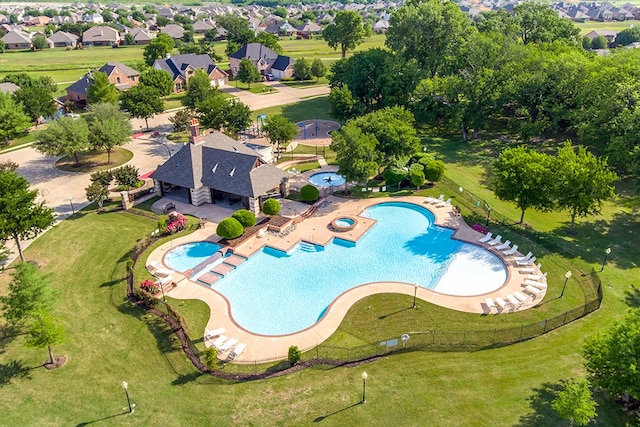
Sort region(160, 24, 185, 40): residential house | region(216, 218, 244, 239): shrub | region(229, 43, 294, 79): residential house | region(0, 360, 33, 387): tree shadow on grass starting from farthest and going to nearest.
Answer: region(160, 24, 185, 40): residential house < region(229, 43, 294, 79): residential house < region(216, 218, 244, 239): shrub < region(0, 360, 33, 387): tree shadow on grass

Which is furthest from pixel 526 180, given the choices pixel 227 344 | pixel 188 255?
pixel 188 255

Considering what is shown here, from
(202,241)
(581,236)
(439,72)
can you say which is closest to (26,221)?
(202,241)

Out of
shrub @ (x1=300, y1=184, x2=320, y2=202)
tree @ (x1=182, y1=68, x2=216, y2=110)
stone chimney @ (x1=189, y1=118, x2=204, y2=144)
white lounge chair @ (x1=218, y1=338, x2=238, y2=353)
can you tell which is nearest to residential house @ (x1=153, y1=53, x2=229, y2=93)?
tree @ (x1=182, y1=68, x2=216, y2=110)

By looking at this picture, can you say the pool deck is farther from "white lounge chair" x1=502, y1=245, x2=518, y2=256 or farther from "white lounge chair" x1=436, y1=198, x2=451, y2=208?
"white lounge chair" x1=436, y1=198, x2=451, y2=208

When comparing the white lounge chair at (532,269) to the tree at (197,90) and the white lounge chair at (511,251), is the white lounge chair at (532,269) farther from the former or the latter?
the tree at (197,90)

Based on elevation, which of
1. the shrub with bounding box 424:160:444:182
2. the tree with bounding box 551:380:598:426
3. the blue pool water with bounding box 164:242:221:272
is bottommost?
the blue pool water with bounding box 164:242:221:272

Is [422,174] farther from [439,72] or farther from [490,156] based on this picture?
[439,72]
